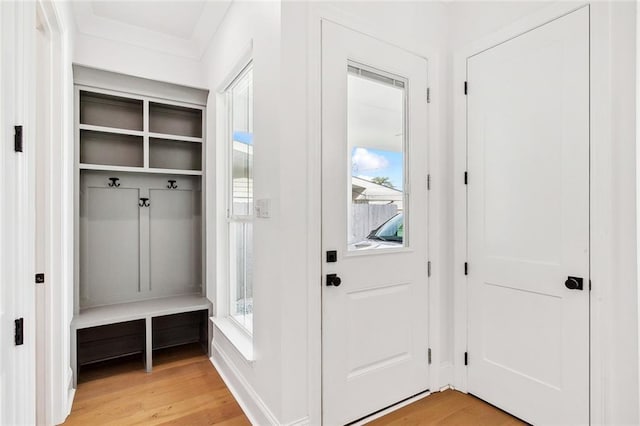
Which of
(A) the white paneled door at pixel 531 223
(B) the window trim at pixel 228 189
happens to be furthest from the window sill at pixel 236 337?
(A) the white paneled door at pixel 531 223

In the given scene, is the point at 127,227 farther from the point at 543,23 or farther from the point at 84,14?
the point at 543,23

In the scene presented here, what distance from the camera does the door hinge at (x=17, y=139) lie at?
0.95m

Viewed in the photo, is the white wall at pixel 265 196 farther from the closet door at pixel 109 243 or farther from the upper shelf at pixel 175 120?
the closet door at pixel 109 243

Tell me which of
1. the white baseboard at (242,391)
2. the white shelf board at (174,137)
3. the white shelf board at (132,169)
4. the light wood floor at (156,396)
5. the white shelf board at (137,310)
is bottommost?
the light wood floor at (156,396)

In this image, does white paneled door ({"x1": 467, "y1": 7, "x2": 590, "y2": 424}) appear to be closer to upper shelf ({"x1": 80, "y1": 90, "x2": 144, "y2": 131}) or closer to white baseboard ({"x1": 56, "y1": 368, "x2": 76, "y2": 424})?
white baseboard ({"x1": 56, "y1": 368, "x2": 76, "y2": 424})

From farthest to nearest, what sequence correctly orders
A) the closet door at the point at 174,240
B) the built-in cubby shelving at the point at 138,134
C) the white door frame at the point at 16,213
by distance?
1. the closet door at the point at 174,240
2. the built-in cubby shelving at the point at 138,134
3. the white door frame at the point at 16,213

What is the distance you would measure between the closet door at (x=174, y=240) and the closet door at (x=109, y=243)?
138 millimetres

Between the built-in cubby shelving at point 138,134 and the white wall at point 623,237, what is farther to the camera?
the built-in cubby shelving at point 138,134

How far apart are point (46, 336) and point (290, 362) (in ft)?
4.64

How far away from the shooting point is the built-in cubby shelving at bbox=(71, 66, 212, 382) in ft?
8.94

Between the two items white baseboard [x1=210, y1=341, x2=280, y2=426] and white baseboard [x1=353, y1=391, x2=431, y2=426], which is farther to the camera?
white baseboard [x1=353, y1=391, x2=431, y2=426]

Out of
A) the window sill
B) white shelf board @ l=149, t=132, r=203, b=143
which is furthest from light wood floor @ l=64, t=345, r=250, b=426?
white shelf board @ l=149, t=132, r=203, b=143

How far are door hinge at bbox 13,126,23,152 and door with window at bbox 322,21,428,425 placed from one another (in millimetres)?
1245

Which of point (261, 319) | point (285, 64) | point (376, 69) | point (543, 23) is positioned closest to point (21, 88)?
point (285, 64)
